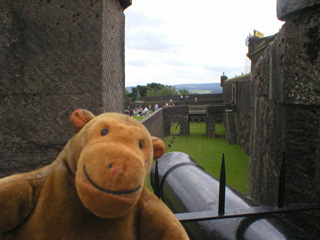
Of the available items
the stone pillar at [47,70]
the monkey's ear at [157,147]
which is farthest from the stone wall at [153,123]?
the monkey's ear at [157,147]

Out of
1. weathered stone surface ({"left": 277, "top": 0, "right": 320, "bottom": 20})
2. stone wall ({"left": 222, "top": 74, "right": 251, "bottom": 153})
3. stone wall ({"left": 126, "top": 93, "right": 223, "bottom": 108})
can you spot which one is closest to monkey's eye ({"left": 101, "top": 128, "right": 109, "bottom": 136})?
weathered stone surface ({"left": 277, "top": 0, "right": 320, "bottom": 20})

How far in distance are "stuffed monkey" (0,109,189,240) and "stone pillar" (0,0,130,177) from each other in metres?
0.81

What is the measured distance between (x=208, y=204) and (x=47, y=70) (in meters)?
1.30

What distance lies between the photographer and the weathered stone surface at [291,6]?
167 centimetres

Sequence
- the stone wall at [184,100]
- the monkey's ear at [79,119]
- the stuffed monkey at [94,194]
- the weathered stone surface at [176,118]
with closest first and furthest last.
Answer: the stuffed monkey at [94,194] → the monkey's ear at [79,119] → the weathered stone surface at [176,118] → the stone wall at [184,100]

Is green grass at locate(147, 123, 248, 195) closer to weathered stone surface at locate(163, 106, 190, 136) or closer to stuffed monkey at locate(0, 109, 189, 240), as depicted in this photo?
weathered stone surface at locate(163, 106, 190, 136)

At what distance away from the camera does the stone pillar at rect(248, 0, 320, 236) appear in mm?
1711

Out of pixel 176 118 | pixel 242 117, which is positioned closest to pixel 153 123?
pixel 242 117

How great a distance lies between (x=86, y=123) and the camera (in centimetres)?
100

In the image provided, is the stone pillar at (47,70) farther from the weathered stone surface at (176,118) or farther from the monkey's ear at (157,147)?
the weathered stone surface at (176,118)

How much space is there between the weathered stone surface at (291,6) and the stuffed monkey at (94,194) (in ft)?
4.52

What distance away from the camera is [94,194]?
78 cm

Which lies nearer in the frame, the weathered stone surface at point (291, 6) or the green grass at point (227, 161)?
the weathered stone surface at point (291, 6)

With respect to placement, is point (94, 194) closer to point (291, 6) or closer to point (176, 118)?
point (291, 6)
